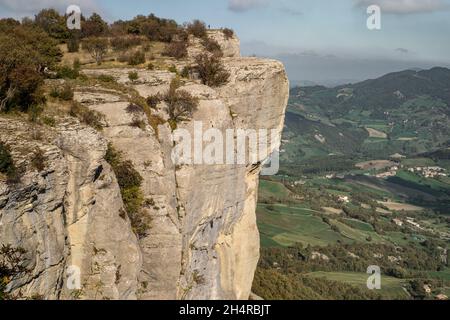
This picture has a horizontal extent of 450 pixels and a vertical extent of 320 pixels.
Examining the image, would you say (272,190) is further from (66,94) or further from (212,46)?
(66,94)

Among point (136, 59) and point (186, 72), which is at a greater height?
point (136, 59)

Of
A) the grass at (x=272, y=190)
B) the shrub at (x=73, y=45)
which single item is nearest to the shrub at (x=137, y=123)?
the shrub at (x=73, y=45)

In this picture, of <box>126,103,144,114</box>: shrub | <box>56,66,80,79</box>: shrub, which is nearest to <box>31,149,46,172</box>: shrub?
<box>126,103,144,114</box>: shrub

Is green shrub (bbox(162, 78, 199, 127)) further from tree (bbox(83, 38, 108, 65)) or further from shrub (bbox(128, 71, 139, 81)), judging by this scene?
tree (bbox(83, 38, 108, 65))

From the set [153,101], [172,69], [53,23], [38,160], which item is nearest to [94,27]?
[53,23]

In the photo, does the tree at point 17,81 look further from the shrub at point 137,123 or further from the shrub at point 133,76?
the shrub at point 133,76

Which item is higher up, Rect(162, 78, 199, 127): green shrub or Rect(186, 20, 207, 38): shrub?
Rect(186, 20, 207, 38): shrub
